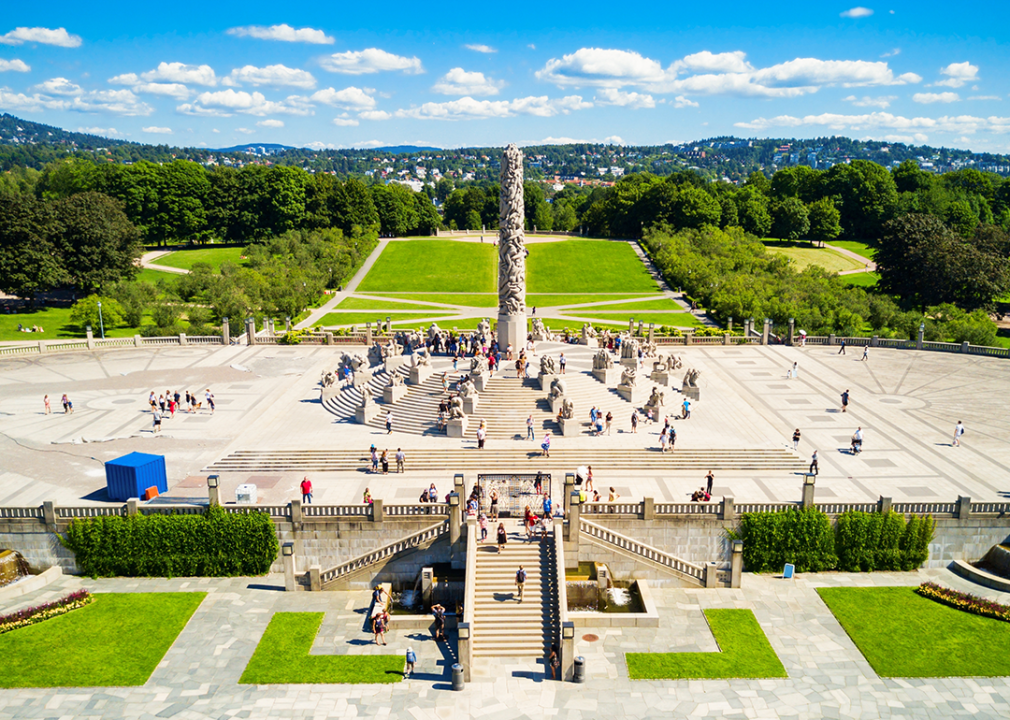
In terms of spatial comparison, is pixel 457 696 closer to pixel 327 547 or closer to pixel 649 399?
pixel 327 547

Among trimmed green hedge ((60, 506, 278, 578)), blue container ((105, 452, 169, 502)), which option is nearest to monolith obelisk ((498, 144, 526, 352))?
trimmed green hedge ((60, 506, 278, 578))

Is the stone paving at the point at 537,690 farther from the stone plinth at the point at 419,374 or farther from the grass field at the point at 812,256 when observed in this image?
the grass field at the point at 812,256

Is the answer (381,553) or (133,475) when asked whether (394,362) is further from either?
(381,553)

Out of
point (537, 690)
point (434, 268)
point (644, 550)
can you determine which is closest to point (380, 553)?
point (537, 690)

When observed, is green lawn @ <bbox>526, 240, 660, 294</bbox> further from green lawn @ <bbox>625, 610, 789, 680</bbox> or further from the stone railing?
green lawn @ <bbox>625, 610, 789, 680</bbox>

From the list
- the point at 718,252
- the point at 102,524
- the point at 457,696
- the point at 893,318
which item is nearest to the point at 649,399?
the point at 457,696
